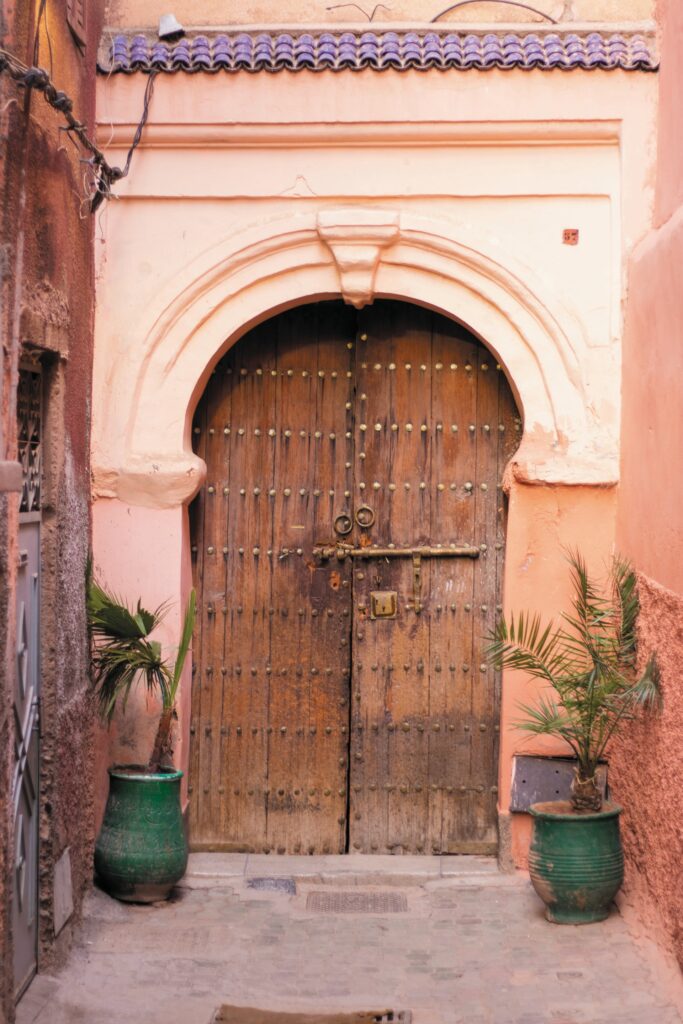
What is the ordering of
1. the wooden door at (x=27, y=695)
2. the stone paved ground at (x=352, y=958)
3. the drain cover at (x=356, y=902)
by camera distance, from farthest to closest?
1. the drain cover at (x=356, y=902)
2. the stone paved ground at (x=352, y=958)
3. the wooden door at (x=27, y=695)

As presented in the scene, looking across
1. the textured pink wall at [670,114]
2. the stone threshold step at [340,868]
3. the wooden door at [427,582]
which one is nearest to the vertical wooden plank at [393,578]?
the wooden door at [427,582]

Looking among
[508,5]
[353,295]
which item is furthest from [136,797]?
[508,5]

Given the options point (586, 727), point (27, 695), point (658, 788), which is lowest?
point (658, 788)

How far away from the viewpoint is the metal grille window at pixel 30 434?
506cm

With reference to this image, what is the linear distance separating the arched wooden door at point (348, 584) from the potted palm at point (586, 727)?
67 cm

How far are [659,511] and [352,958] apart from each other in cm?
214

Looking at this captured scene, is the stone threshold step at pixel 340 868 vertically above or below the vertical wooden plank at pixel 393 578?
below

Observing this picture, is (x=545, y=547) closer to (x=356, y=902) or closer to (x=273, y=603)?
(x=273, y=603)

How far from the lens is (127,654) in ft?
19.1

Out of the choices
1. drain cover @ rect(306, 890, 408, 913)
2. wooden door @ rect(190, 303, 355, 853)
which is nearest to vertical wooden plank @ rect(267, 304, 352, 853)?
wooden door @ rect(190, 303, 355, 853)

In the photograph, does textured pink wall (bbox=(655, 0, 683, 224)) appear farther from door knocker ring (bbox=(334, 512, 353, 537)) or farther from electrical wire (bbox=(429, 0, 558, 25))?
door knocker ring (bbox=(334, 512, 353, 537))

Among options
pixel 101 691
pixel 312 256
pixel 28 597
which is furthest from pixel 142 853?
pixel 312 256

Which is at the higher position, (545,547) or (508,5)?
(508,5)

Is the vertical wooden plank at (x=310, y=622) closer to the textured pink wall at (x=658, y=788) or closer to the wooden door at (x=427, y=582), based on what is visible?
the wooden door at (x=427, y=582)
